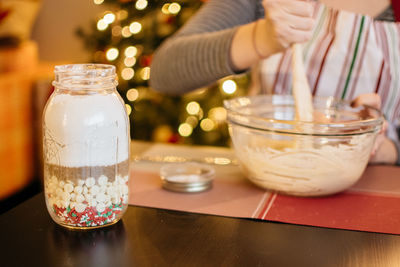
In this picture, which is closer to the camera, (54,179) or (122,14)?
(54,179)

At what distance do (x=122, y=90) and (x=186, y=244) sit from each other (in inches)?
80.8

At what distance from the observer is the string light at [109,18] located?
2588 mm

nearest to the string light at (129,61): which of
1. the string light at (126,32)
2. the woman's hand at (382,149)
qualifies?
the string light at (126,32)

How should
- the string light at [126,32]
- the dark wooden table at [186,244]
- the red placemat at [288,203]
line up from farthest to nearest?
1. the string light at [126,32]
2. the red placemat at [288,203]
3. the dark wooden table at [186,244]

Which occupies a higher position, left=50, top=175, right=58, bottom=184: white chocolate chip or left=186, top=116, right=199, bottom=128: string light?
left=50, top=175, right=58, bottom=184: white chocolate chip

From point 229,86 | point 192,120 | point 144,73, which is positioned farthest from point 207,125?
point 144,73

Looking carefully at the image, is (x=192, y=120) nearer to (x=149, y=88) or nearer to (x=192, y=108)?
(x=192, y=108)

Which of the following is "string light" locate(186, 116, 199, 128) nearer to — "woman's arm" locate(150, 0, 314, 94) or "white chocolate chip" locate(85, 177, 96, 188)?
"woman's arm" locate(150, 0, 314, 94)

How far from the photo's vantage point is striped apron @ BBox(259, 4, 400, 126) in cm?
115

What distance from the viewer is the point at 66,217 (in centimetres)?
64

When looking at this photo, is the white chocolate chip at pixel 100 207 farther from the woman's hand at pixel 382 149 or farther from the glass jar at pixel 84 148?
the woman's hand at pixel 382 149

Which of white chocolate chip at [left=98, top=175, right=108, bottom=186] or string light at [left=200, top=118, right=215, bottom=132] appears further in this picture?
string light at [left=200, top=118, right=215, bottom=132]

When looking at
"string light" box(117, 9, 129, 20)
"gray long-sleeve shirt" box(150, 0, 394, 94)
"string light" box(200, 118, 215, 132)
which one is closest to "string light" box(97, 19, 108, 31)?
"string light" box(117, 9, 129, 20)

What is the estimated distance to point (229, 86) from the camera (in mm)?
2480
